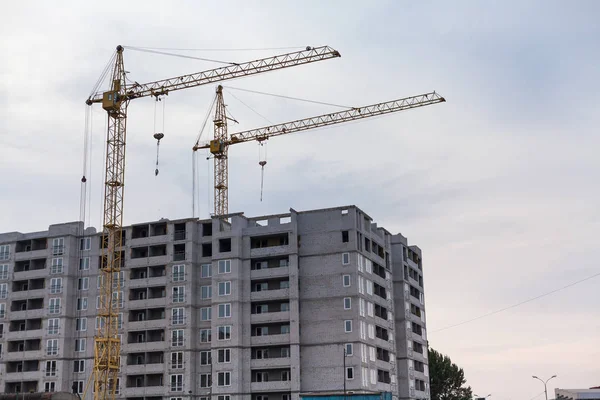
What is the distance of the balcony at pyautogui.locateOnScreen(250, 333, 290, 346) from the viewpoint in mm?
118500

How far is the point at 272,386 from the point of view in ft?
386

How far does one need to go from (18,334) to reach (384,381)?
60.1 meters

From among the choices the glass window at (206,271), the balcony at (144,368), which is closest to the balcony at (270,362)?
the balcony at (144,368)

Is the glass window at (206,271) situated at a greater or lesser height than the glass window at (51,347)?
greater

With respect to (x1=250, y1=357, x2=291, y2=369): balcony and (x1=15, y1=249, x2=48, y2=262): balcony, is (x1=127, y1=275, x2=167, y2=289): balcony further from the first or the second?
(x1=250, y1=357, x2=291, y2=369): balcony

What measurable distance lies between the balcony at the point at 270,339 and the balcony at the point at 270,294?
18.0 ft

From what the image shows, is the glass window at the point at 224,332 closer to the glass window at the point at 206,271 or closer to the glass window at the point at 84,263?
the glass window at the point at 206,271

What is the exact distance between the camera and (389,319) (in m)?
132

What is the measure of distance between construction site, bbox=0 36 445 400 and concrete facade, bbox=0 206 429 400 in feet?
0.70

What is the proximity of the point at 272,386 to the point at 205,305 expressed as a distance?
17525 mm

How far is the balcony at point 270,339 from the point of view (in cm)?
11850

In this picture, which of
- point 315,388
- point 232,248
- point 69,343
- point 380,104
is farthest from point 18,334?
point 380,104

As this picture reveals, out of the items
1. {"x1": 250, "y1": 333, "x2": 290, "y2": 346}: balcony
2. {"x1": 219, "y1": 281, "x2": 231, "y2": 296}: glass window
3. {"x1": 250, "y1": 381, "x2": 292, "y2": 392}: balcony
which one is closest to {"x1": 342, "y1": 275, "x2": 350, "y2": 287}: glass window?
{"x1": 250, "y1": 333, "x2": 290, "y2": 346}: balcony

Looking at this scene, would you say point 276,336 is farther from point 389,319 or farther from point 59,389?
point 59,389
